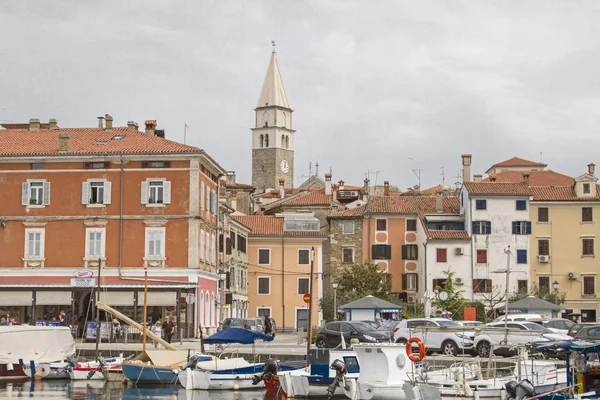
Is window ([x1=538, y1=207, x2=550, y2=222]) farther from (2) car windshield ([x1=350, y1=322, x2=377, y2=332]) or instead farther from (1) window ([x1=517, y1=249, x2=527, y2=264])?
(2) car windshield ([x1=350, y1=322, x2=377, y2=332])

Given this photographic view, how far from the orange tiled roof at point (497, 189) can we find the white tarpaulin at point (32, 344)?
46453mm

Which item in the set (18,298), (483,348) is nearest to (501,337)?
(483,348)

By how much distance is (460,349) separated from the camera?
47562 millimetres

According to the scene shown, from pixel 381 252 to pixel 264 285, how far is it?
11.1 m

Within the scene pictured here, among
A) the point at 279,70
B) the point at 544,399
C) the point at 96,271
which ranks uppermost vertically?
the point at 279,70

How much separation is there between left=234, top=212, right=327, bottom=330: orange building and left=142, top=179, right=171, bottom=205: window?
2493cm

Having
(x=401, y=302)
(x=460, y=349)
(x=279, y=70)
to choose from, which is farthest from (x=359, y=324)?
(x=279, y=70)

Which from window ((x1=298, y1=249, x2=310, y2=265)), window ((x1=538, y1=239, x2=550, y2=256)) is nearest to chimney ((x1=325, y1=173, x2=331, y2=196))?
window ((x1=298, y1=249, x2=310, y2=265))

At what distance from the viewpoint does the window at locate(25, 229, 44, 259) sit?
63.7 meters

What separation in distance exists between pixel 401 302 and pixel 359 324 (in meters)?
33.9

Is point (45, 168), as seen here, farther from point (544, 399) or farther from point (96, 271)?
point (544, 399)

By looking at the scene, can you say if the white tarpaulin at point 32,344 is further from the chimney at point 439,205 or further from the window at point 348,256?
the chimney at point 439,205

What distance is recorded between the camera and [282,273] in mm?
87250

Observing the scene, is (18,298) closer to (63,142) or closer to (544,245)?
(63,142)
